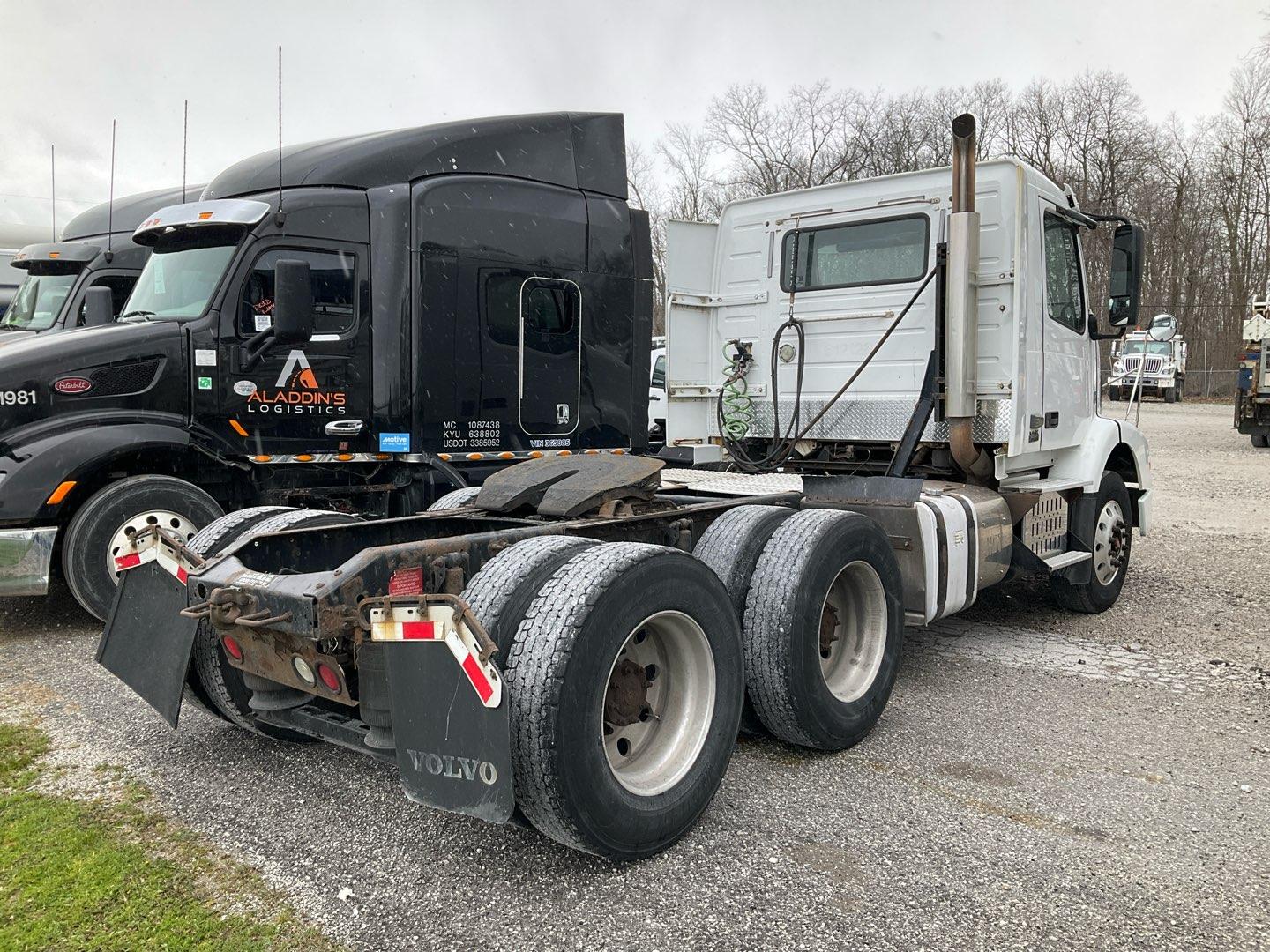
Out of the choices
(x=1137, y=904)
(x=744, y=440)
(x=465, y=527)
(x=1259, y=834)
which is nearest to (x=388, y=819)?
(x=465, y=527)

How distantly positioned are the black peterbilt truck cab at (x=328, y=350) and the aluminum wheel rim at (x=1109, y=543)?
13.2 feet

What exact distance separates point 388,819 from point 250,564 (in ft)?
3.53

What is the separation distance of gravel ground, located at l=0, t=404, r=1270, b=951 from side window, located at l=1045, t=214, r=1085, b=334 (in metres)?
2.29

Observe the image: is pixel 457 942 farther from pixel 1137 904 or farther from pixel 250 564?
pixel 1137 904

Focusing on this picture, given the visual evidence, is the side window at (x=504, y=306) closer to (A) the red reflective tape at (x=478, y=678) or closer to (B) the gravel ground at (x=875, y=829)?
(B) the gravel ground at (x=875, y=829)

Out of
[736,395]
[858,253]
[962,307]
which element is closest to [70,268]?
[736,395]

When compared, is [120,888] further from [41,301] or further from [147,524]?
[41,301]

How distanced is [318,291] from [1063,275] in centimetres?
512

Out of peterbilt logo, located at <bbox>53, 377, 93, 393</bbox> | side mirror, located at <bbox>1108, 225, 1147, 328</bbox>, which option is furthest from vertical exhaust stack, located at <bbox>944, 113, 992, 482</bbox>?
peterbilt logo, located at <bbox>53, 377, 93, 393</bbox>

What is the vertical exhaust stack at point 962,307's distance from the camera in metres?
5.71

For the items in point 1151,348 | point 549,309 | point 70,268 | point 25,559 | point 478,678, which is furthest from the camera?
point 1151,348

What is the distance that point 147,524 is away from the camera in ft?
20.6

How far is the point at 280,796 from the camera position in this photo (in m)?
3.75

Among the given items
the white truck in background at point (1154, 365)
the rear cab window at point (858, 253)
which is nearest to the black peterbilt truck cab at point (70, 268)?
the rear cab window at point (858, 253)
